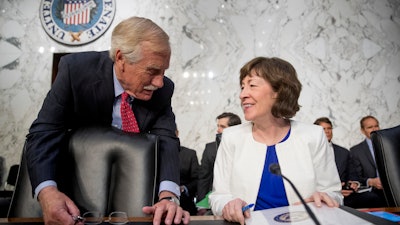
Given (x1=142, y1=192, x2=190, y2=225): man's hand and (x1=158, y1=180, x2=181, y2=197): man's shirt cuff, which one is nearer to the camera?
(x1=142, y1=192, x2=190, y2=225): man's hand

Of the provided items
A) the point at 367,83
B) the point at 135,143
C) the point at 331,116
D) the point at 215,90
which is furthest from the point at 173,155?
the point at 367,83

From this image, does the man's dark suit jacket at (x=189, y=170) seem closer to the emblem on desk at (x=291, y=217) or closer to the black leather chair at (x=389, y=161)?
the black leather chair at (x=389, y=161)

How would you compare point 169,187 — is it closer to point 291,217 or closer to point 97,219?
point 97,219

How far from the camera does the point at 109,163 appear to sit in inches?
48.4

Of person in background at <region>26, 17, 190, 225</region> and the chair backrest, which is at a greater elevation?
person in background at <region>26, 17, 190, 225</region>

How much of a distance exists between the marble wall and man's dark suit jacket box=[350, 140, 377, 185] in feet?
0.93

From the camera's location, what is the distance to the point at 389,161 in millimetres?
1330

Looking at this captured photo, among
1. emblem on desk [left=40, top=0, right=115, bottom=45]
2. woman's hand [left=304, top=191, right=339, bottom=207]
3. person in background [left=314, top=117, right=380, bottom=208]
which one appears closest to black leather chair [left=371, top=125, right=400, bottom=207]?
woman's hand [left=304, top=191, right=339, bottom=207]

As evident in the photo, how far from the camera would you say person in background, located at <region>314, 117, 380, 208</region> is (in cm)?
346

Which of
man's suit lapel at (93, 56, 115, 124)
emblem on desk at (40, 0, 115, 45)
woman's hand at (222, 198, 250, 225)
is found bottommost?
A: woman's hand at (222, 198, 250, 225)

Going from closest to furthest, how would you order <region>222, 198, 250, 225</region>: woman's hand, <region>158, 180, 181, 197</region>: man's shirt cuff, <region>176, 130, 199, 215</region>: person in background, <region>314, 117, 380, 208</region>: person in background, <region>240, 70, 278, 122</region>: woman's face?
<region>222, 198, 250, 225</region>: woman's hand → <region>158, 180, 181, 197</region>: man's shirt cuff → <region>240, 70, 278, 122</region>: woman's face → <region>314, 117, 380, 208</region>: person in background → <region>176, 130, 199, 215</region>: person in background

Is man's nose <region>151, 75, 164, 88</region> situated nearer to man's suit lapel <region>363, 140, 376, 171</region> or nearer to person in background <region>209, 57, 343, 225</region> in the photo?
person in background <region>209, 57, 343, 225</region>

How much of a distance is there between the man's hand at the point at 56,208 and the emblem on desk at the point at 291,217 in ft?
1.83

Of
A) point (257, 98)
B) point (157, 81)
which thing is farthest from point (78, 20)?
point (257, 98)
